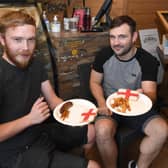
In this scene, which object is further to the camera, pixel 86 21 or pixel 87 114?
pixel 86 21

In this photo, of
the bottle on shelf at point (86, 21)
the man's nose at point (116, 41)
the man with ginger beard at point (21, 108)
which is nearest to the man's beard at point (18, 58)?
the man with ginger beard at point (21, 108)

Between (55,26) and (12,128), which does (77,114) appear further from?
(55,26)

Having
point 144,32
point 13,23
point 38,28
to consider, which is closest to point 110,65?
point 38,28

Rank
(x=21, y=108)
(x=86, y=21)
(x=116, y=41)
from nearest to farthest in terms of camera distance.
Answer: (x=21, y=108)
(x=116, y=41)
(x=86, y=21)

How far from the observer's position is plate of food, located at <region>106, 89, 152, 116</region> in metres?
1.52

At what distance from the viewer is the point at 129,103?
160 centimetres

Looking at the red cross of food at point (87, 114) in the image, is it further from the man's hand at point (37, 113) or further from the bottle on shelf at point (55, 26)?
the bottle on shelf at point (55, 26)

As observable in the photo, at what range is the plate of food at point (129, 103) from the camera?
4.99 ft

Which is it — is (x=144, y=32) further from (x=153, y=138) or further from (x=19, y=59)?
(x=19, y=59)

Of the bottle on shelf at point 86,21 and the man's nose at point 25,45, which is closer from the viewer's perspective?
the man's nose at point 25,45

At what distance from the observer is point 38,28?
1.93 m

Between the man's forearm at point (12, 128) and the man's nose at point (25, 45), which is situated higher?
the man's nose at point (25, 45)

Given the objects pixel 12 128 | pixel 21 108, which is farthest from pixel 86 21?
pixel 12 128

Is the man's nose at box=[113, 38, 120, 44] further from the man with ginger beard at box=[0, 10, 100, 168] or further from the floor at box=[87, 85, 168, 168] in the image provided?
the floor at box=[87, 85, 168, 168]
